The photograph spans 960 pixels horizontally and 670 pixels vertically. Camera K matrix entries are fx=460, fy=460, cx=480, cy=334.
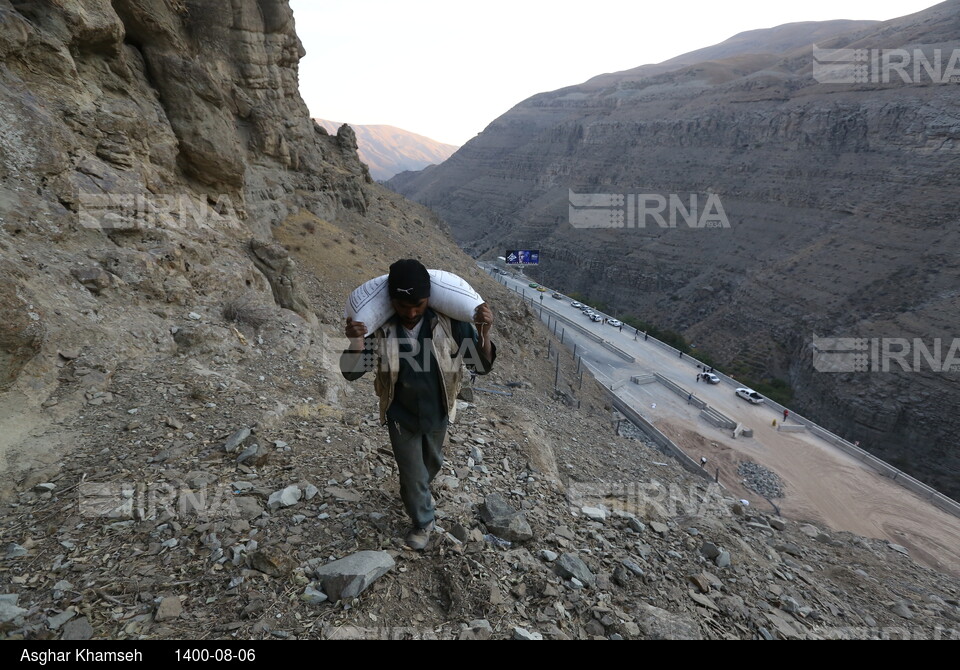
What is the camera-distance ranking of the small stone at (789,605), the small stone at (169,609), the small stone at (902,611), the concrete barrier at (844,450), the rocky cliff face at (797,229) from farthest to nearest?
the rocky cliff face at (797,229), the concrete barrier at (844,450), the small stone at (902,611), the small stone at (789,605), the small stone at (169,609)

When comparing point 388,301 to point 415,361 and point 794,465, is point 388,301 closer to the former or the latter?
point 415,361

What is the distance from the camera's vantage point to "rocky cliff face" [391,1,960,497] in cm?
2533

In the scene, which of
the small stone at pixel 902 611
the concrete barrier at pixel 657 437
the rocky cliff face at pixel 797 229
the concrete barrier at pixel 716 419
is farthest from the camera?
the rocky cliff face at pixel 797 229

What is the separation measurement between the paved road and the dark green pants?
16.4 metres

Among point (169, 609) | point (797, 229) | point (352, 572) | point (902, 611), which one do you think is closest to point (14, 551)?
point (169, 609)

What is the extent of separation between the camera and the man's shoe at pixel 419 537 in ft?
9.10

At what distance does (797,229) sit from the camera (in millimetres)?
38562

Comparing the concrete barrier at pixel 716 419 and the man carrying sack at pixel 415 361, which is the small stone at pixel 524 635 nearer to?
the man carrying sack at pixel 415 361

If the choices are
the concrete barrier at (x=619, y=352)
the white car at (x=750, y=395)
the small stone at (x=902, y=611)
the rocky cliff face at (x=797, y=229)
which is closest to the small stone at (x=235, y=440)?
the small stone at (x=902, y=611)

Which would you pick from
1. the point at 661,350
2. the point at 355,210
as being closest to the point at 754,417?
the point at 661,350

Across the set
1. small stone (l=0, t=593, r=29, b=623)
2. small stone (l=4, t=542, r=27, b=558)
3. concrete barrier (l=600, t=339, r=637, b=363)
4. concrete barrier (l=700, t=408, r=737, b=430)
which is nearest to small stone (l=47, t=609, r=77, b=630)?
small stone (l=0, t=593, r=29, b=623)

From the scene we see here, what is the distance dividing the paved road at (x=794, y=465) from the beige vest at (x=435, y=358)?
54.8ft

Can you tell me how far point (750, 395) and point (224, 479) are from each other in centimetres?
2568
